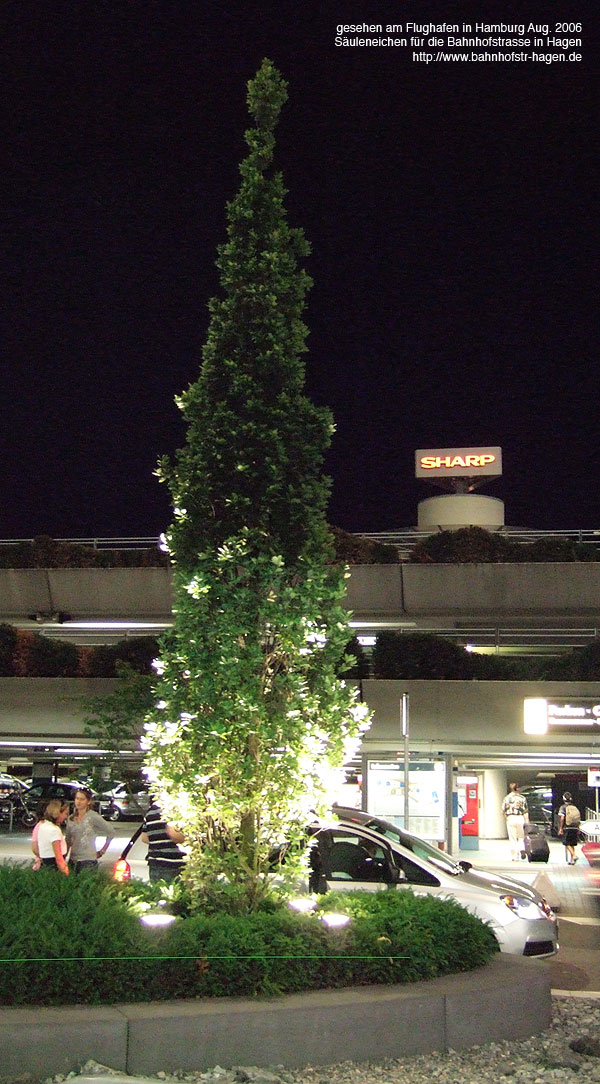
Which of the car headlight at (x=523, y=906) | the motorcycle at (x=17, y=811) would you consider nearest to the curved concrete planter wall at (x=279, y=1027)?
the car headlight at (x=523, y=906)

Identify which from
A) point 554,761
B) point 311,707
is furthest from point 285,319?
point 554,761

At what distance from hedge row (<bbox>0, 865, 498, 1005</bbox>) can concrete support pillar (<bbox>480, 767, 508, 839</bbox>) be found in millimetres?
17837

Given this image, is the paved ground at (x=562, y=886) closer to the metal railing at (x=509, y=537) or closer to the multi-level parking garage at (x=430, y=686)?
the multi-level parking garage at (x=430, y=686)

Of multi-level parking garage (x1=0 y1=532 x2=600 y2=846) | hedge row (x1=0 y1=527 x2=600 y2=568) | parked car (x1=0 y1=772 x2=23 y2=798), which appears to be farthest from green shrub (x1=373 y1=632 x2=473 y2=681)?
parked car (x1=0 y1=772 x2=23 y2=798)

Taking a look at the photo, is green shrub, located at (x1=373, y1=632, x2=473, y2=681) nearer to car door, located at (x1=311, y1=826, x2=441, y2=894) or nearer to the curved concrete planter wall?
car door, located at (x1=311, y1=826, x2=441, y2=894)

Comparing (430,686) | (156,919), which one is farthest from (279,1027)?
(430,686)

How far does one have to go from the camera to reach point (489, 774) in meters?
25.7

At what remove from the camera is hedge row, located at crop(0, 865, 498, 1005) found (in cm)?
661

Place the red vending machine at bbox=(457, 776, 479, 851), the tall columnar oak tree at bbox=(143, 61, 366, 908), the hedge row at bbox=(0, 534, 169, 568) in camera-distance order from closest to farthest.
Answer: the tall columnar oak tree at bbox=(143, 61, 366, 908)
the red vending machine at bbox=(457, 776, 479, 851)
the hedge row at bbox=(0, 534, 169, 568)

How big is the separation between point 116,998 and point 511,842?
17.1 m

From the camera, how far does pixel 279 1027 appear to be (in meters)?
6.57

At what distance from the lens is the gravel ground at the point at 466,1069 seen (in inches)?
247

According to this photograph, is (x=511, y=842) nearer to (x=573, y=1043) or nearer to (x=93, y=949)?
(x=573, y=1043)

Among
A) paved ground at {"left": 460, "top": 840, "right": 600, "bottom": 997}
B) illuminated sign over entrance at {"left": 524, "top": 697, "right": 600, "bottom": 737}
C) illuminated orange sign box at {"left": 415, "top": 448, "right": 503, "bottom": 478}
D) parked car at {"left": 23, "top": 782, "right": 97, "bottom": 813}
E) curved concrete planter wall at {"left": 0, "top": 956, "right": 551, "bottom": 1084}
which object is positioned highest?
illuminated orange sign box at {"left": 415, "top": 448, "right": 503, "bottom": 478}
